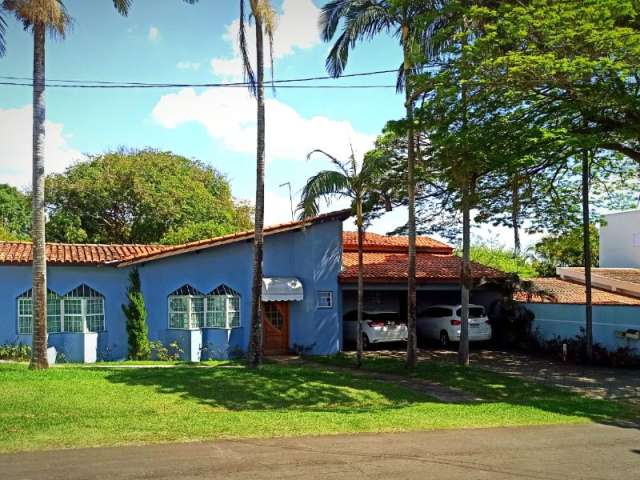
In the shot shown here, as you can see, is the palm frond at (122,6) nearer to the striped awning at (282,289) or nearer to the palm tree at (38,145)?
the palm tree at (38,145)

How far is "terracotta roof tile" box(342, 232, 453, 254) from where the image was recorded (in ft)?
85.4

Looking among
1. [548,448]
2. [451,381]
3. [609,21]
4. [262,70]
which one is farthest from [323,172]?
[548,448]

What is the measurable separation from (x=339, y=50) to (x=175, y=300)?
9.31 m

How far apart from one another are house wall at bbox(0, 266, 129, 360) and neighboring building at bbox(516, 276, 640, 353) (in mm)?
14793

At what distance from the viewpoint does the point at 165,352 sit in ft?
63.6

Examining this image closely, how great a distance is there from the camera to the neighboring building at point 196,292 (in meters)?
18.9

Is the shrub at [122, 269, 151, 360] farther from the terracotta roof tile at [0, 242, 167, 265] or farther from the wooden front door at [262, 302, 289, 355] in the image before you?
the wooden front door at [262, 302, 289, 355]

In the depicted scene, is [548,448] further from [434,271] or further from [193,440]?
[434,271]

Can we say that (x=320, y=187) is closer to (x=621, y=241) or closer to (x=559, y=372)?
(x=559, y=372)


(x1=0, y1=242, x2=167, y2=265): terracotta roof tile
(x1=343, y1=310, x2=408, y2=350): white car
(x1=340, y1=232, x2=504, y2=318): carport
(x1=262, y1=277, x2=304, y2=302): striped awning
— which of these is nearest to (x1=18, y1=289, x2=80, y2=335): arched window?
(x1=0, y1=242, x2=167, y2=265): terracotta roof tile

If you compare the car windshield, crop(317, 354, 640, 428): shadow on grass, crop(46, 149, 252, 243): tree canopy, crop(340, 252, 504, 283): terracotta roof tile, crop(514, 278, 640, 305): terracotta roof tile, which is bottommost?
crop(317, 354, 640, 428): shadow on grass

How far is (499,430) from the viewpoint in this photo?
10.4 metres

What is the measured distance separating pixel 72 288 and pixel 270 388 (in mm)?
8905

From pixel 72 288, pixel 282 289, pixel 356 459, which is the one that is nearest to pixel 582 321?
pixel 282 289
